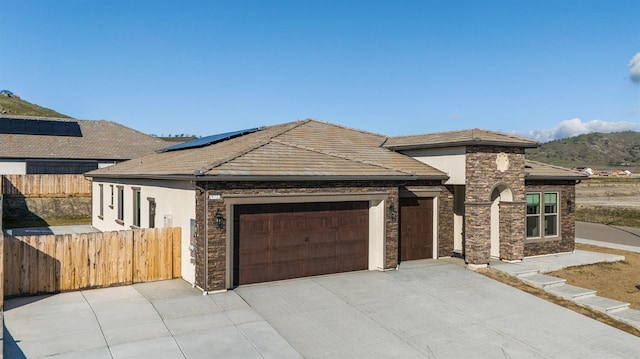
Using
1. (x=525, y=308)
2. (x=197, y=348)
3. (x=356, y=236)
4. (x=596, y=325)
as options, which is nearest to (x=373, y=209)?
Answer: (x=356, y=236)

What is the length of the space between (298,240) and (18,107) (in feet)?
330

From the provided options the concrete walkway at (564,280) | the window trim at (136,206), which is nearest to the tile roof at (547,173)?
the concrete walkway at (564,280)

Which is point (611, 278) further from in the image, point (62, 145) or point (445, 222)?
point (62, 145)

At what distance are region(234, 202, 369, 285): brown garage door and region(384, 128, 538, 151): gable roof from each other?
4.28 metres

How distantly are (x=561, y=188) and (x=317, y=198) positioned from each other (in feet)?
38.3

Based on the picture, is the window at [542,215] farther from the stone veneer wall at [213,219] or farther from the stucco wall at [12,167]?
the stucco wall at [12,167]

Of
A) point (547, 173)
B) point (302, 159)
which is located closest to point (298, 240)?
point (302, 159)

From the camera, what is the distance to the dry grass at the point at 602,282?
40.2 ft

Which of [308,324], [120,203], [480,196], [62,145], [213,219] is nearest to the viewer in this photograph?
[308,324]

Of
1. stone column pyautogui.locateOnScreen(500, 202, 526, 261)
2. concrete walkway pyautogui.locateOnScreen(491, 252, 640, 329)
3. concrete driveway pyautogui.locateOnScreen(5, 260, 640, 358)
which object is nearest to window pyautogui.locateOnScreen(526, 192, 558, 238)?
concrete walkway pyautogui.locateOnScreen(491, 252, 640, 329)

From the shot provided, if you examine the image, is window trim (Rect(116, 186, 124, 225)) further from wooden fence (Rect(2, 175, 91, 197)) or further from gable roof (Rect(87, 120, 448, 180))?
wooden fence (Rect(2, 175, 91, 197))

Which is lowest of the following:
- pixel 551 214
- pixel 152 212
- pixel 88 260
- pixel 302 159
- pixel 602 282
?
pixel 602 282

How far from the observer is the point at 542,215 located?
18609 millimetres

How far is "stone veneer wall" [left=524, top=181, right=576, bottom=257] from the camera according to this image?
1839 centimetres
